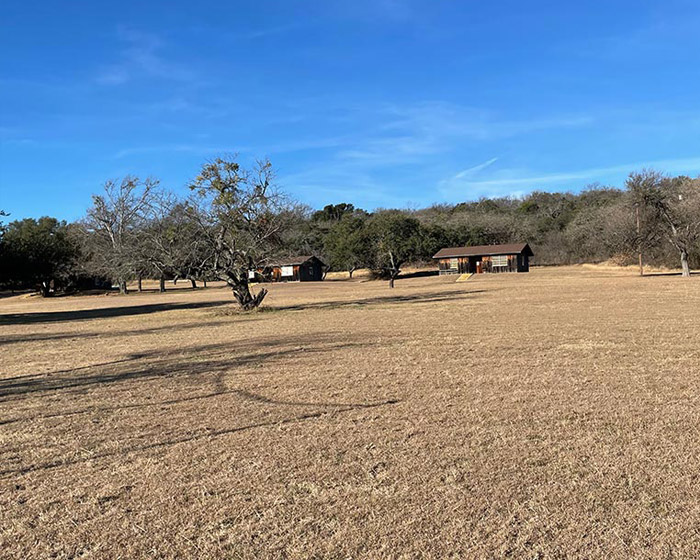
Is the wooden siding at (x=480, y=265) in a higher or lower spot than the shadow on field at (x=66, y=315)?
higher

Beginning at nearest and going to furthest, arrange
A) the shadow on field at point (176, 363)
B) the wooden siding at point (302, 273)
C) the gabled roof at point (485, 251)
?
1. the shadow on field at point (176, 363)
2. the gabled roof at point (485, 251)
3. the wooden siding at point (302, 273)

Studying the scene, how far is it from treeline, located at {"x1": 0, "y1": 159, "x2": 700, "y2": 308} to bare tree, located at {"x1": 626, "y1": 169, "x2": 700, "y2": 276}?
0.24 feet

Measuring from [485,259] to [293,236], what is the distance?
146ft

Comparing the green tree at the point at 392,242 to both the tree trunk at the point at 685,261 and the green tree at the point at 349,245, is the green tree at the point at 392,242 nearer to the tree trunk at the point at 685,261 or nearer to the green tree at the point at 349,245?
the green tree at the point at 349,245

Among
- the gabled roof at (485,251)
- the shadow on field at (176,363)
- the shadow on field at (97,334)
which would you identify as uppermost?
the gabled roof at (485,251)

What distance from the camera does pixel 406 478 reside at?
4.25m

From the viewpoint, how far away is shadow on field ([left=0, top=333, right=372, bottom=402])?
335 inches

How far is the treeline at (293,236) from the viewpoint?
72.0 ft

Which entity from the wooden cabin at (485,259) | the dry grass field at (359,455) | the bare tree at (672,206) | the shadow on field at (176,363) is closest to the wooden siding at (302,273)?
the wooden cabin at (485,259)

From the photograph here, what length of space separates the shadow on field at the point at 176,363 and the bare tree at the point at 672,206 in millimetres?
36502

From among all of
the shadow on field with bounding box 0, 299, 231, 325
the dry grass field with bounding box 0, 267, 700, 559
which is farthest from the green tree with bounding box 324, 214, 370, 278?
the dry grass field with bounding box 0, 267, 700, 559

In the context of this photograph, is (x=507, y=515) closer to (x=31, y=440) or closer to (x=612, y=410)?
(x=612, y=410)

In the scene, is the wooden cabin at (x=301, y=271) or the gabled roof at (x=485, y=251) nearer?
the gabled roof at (x=485, y=251)

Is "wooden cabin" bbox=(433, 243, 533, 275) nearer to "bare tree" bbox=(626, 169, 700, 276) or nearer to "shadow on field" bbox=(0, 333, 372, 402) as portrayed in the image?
"bare tree" bbox=(626, 169, 700, 276)
